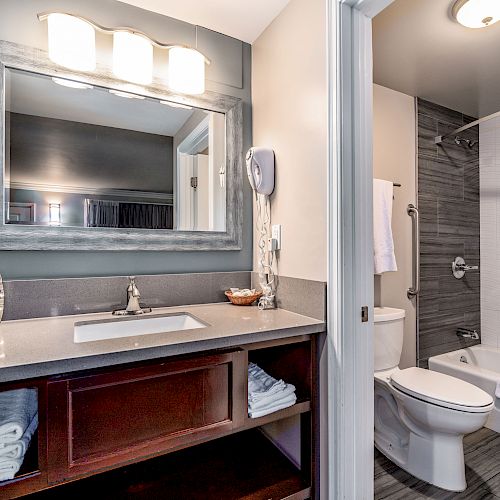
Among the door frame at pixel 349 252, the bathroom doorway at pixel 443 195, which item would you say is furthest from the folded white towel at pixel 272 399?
the bathroom doorway at pixel 443 195

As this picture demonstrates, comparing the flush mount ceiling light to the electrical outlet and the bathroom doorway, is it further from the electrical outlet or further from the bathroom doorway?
the electrical outlet

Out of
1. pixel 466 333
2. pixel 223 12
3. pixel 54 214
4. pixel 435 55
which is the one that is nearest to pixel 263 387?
pixel 54 214

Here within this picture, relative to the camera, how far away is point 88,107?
153 cm

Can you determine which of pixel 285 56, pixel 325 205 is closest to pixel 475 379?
pixel 325 205

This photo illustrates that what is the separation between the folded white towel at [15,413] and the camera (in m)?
0.88

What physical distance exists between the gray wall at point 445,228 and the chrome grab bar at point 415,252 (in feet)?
0.33

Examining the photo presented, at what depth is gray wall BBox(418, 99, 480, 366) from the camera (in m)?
2.51

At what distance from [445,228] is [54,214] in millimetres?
2670

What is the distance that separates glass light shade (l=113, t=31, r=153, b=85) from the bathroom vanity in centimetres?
110

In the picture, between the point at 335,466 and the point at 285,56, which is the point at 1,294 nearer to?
the point at 335,466

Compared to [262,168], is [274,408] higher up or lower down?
lower down

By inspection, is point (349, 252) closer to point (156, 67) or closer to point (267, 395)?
point (267, 395)

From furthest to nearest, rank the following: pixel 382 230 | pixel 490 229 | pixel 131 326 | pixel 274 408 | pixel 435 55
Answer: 1. pixel 490 229
2. pixel 382 230
3. pixel 435 55
4. pixel 131 326
5. pixel 274 408

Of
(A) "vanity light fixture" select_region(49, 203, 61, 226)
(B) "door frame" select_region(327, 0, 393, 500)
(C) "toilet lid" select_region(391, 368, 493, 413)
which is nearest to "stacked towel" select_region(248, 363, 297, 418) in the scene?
(B) "door frame" select_region(327, 0, 393, 500)
